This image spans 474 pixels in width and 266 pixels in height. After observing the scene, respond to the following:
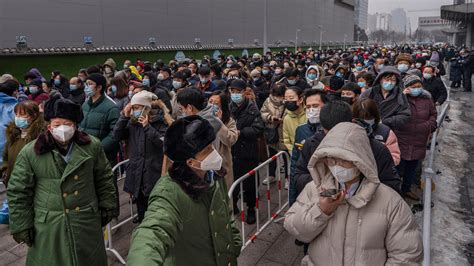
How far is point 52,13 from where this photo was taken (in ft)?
50.7

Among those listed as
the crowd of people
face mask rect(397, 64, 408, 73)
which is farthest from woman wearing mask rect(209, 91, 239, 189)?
face mask rect(397, 64, 408, 73)

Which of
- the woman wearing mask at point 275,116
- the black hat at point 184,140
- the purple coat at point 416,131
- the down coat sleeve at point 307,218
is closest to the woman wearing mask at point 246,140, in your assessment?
the woman wearing mask at point 275,116

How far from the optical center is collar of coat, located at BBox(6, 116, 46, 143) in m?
4.45

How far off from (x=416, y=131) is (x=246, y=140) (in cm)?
243

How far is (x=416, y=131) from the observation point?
5.37 meters

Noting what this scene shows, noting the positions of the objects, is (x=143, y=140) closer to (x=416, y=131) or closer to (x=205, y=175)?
(x=205, y=175)

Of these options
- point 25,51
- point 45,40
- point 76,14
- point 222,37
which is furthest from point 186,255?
point 222,37

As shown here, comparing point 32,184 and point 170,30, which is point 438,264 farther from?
point 170,30

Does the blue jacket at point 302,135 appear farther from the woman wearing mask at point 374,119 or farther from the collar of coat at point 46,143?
the collar of coat at point 46,143

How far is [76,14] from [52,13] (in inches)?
53.1

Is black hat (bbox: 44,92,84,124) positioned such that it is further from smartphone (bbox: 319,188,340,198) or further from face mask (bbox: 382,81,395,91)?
face mask (bbox: 382,81,395,91)

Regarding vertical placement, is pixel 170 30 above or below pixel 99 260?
above

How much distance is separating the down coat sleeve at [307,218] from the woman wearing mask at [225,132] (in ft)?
6.38

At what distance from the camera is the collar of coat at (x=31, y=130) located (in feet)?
14.6
